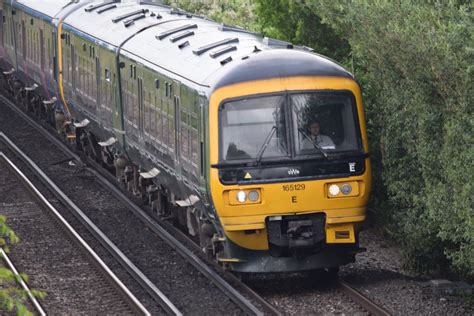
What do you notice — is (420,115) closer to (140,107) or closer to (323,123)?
(323,123)

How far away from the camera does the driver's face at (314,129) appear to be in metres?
12.8

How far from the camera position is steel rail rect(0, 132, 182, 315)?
13.0 m

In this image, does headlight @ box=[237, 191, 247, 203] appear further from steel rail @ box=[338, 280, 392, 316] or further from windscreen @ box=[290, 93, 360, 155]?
steel rail @ box=[338, 280, 392, 316]

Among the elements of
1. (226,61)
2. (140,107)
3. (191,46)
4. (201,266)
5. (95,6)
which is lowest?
(201,266)

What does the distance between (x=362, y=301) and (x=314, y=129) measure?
1.89m

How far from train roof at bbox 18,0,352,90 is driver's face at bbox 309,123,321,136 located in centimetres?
55

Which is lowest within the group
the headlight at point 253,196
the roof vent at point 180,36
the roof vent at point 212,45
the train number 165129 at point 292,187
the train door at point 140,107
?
the train door at point 140,107

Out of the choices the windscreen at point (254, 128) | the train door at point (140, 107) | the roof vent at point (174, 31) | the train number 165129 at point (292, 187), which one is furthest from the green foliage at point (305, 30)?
the train number 165129 at point (292, 187)

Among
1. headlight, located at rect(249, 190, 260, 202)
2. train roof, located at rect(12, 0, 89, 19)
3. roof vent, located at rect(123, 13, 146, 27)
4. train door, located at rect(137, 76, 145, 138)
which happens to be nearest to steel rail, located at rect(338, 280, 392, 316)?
headlight, located at rect(249, 190, 260, 202)

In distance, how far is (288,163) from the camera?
1270 cm

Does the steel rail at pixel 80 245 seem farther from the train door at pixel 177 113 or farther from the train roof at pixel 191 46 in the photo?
the train roof at pixel 191 46

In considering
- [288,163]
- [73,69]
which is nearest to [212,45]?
[288,163]

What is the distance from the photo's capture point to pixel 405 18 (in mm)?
11992

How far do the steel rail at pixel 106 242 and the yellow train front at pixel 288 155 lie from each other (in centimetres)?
103
